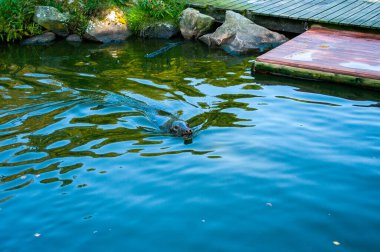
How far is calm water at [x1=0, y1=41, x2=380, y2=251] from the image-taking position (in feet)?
18.0

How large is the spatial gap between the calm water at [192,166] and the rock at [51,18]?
119 inches

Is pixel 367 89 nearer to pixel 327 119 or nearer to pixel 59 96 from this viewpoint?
pixel 327 119

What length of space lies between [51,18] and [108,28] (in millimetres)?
1376

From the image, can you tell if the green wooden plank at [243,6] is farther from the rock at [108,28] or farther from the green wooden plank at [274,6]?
the rock at [108,28]

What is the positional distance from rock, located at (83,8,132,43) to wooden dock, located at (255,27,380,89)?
4.23 meters

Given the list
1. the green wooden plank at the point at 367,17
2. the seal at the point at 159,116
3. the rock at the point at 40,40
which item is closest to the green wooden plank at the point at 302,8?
the green wooden plank at the point at 367,17

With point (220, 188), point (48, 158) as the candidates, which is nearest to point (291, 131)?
point (220, 188)

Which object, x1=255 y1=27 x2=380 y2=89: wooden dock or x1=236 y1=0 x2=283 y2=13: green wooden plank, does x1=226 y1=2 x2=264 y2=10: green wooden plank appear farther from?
x1=255 y1=27 x2=380 y2=89: wooden dock

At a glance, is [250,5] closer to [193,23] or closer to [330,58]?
[193,23]

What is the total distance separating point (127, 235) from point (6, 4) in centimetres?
945

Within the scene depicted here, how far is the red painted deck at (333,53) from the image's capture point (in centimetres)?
987

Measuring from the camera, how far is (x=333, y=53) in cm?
1073

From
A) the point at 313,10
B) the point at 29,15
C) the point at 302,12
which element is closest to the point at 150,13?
the point at 29,15

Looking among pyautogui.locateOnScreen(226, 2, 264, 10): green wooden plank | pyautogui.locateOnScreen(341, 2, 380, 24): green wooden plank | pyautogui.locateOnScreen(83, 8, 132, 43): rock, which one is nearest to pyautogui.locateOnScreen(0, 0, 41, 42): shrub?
pyautogui.locateOnScreen(83, 8, 132, 43): rock
